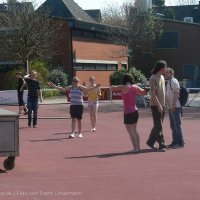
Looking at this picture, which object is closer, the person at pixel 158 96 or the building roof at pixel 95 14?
the person at pixel 158 96

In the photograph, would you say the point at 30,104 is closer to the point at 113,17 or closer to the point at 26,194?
the point at 26,194

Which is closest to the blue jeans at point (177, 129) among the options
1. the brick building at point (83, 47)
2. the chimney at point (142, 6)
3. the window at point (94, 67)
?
the brick building at point (83, 47)

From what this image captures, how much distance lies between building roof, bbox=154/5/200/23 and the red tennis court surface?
2204 inches

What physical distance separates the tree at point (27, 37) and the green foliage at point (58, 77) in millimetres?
1436

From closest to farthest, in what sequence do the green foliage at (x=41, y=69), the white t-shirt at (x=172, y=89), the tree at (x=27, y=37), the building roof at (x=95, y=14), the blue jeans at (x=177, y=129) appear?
the white t-shirt at (x=172, y=89) → the blue jeans at (x=177, y=129) → the green foliage at (x=41, y=69) → the tree at (x=27, y=37) → the building roof at (x=95, y=14)

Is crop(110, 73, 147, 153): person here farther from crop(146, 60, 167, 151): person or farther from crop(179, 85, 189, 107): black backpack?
crop(179, 85, 189, 107): black backpack

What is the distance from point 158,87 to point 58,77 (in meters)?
29.6

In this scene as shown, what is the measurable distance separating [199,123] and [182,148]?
6.97 meters

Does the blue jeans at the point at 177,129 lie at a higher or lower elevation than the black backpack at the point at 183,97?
lower

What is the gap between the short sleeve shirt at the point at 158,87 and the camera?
41.3 feet

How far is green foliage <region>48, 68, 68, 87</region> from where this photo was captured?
41812 mm

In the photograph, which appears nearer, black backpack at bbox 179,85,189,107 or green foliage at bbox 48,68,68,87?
black backpack at bbox 179,85,189,107

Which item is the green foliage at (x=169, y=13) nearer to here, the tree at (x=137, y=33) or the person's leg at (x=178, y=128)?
the tree at (x=137, y=33)

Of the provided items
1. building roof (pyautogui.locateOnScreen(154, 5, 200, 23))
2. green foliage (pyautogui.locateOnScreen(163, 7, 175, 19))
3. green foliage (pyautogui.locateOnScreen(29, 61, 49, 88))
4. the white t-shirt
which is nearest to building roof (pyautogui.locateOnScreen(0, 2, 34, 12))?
green foliage (pyautogui.locateOnScreen(29, 61, 49, 88))
